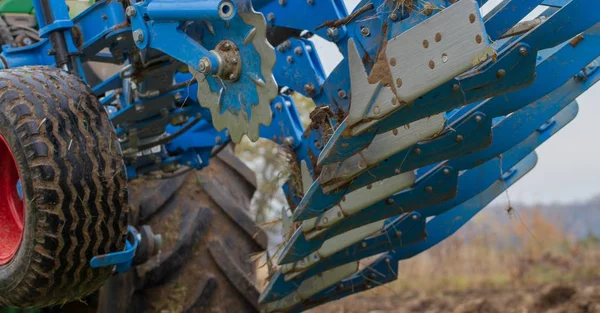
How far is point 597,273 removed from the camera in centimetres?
680

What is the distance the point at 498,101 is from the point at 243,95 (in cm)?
72

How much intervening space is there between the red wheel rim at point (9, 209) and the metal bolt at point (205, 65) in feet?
2.70

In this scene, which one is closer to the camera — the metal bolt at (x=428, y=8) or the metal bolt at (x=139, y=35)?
the metal bolt at (x=428, y=8)

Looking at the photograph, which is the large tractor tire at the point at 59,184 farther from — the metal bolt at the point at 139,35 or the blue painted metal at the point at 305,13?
the blue painted metal at the point at 305,13

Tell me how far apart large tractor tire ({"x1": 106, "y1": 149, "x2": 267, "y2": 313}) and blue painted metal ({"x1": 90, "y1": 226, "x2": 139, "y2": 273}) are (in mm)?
614

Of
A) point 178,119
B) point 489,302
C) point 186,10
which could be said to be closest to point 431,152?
point 186,10

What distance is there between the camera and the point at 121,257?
3039mm

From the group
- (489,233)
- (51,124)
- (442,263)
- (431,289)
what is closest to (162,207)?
(51,124)

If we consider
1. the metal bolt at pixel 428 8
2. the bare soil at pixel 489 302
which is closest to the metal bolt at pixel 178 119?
the bare soil at pixel 489 302

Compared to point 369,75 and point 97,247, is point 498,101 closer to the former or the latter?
point 369,75

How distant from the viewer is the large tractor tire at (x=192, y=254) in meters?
3.90

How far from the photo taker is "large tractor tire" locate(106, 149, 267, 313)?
390 cm

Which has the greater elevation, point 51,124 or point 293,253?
point 51,124

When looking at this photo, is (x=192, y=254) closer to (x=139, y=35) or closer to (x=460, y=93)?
(x=139, y=35)
